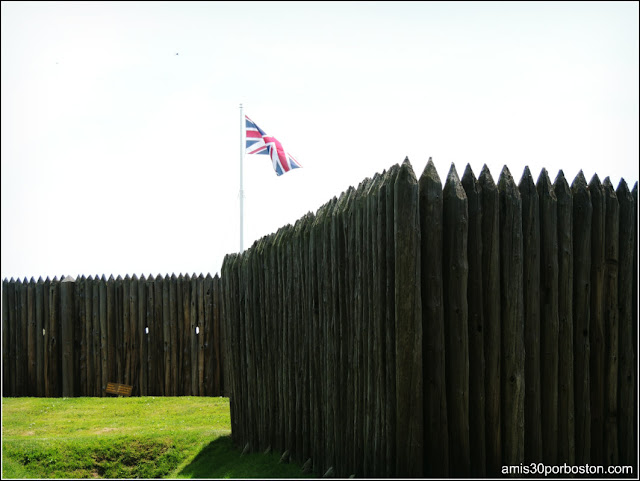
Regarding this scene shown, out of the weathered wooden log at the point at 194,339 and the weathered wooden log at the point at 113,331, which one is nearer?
the weathered wooden log at the point at 194,339

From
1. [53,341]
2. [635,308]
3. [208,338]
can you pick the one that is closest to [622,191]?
[635,308]

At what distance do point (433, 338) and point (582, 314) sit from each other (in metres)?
1.38

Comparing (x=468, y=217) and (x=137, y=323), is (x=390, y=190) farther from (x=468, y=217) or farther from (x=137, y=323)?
(x=137, y=323)

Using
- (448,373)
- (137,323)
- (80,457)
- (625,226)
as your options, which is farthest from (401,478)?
(137,323)

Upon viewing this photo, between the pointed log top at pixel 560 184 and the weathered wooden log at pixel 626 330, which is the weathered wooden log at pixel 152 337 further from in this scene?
the pointed log top at pixel 560 184

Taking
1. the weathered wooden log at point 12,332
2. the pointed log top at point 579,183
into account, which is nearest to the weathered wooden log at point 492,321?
the pointed log top at point 579,183

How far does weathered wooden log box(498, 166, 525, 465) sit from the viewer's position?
5145mm

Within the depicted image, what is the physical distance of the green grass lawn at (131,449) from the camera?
759cm

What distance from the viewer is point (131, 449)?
8547 millimetres

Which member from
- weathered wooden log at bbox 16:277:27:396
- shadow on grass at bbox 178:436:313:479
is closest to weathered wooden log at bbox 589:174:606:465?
shadow on grass at bbox 178:436:313:479

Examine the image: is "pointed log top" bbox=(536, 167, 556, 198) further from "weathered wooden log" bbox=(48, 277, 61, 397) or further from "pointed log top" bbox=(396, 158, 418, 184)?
"weathered wooden log" bbox=(48, 277, 61, 397)

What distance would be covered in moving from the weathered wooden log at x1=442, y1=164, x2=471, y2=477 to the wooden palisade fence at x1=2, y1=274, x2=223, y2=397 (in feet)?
32.8

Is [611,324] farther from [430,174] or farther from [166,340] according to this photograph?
[166,340]

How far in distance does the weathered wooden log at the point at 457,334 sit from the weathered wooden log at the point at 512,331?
347mm
